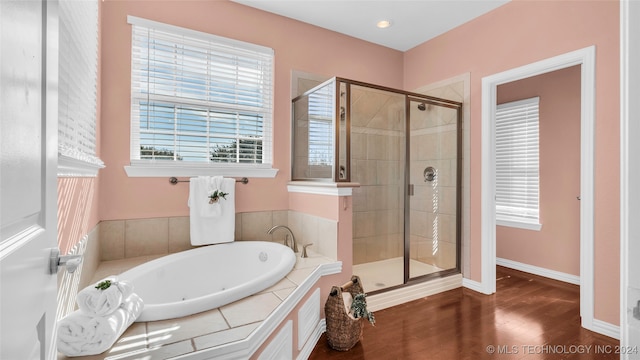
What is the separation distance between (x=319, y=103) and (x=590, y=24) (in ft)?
6.98

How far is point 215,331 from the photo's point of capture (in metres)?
1.28

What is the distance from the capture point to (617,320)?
7.20 ft

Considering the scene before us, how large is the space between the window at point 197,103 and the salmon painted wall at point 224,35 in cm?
7

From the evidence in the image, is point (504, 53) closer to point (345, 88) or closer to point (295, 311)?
point (345, 88)

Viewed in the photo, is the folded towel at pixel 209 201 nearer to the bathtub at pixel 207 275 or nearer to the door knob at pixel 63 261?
the bathtub at pixel 207 275

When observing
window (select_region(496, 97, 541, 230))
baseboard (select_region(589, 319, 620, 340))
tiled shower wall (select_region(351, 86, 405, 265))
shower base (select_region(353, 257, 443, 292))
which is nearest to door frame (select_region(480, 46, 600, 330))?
baseboard (select_region(589, 319, 620, 340))

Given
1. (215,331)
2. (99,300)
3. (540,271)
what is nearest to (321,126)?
(215,331)

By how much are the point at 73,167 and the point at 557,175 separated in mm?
4336

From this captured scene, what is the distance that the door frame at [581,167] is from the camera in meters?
2.33

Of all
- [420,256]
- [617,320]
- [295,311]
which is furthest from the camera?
[420,256]

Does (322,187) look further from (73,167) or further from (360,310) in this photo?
(73,167)

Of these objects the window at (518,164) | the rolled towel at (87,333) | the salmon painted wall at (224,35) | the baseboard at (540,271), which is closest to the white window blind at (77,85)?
the salmon painted wall at (224,35)

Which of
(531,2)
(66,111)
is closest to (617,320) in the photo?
(531,2)

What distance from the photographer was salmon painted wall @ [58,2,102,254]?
1319mm
